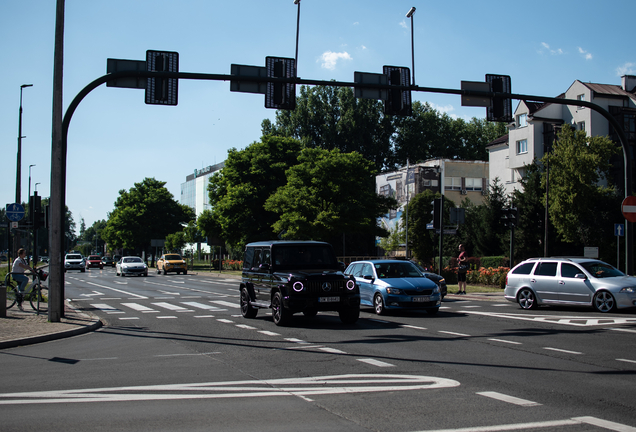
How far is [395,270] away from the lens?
18344 mm

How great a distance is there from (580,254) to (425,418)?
4582cm

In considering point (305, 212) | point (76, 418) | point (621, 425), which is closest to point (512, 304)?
point (621, 425)

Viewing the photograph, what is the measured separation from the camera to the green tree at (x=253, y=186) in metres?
57.6

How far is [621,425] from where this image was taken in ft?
18.5

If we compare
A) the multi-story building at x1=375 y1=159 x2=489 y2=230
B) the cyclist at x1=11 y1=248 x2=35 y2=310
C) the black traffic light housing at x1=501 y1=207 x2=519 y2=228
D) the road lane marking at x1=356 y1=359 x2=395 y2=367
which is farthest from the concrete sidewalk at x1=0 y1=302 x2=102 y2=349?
the multi-story building at x1=375 y1=159 x2=489 y2=230

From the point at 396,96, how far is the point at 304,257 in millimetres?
4791

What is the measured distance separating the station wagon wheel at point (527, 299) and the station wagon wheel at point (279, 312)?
8421mm

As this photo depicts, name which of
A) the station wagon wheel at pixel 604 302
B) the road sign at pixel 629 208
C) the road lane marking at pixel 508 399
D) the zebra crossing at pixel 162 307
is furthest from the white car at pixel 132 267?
the road lane marking at pixel 508 399

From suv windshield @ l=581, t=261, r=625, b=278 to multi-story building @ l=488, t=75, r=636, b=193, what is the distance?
1373 inches

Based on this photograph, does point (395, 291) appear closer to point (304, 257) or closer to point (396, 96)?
point (304, 257)

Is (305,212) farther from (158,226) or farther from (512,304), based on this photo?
(158,226)

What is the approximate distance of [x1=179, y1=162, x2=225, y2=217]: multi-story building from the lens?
15661 cm

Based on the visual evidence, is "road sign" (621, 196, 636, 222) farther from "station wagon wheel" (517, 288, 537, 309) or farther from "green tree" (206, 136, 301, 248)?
"green tree" (206, 136, 301, 248)

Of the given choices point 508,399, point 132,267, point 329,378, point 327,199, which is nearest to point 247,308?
point 329,378
